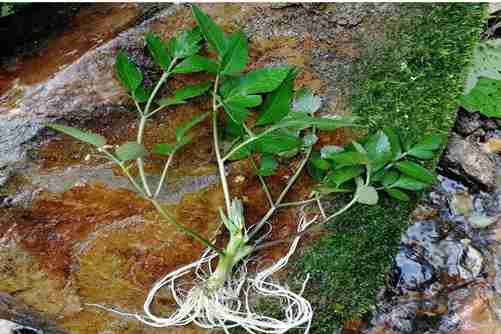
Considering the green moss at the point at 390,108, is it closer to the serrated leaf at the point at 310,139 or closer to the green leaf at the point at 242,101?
the serrated leaf at the point at 310,139

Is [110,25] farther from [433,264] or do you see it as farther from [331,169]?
[433,264]

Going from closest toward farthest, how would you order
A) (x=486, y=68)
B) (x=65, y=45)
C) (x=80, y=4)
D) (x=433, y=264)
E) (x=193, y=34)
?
(x=193, y=34) → (x=65, y=45) → (x=80, y=4) → (x=433, y=264) → (x=486, y=68)

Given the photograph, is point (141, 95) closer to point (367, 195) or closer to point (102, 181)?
point (102, 181)

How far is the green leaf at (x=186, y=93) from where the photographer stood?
6.32 feet

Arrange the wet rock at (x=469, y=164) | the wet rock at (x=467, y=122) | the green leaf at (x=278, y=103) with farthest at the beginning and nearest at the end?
the wet rock at (x=467, y=122), the wet rock at (x=469, y=164), the green leaf at (x=278, y=103)

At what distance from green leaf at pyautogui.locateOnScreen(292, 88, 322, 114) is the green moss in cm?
17

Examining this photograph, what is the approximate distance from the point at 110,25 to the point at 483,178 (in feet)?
5.83

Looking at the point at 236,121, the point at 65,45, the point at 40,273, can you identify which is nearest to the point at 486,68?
the point at 236,121

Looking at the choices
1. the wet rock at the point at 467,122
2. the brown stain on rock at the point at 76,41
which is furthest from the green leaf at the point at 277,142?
the wet rock at the point at 467,122

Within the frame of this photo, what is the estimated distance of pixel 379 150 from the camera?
1926 mm

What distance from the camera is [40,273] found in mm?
1888

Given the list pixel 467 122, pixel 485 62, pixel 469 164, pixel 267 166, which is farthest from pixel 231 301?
pixel 485 62

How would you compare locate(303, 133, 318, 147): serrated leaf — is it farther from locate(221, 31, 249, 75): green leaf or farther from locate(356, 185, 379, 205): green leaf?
locate(221, 31, 249, 75): green leaf

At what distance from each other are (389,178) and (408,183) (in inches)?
2.6
